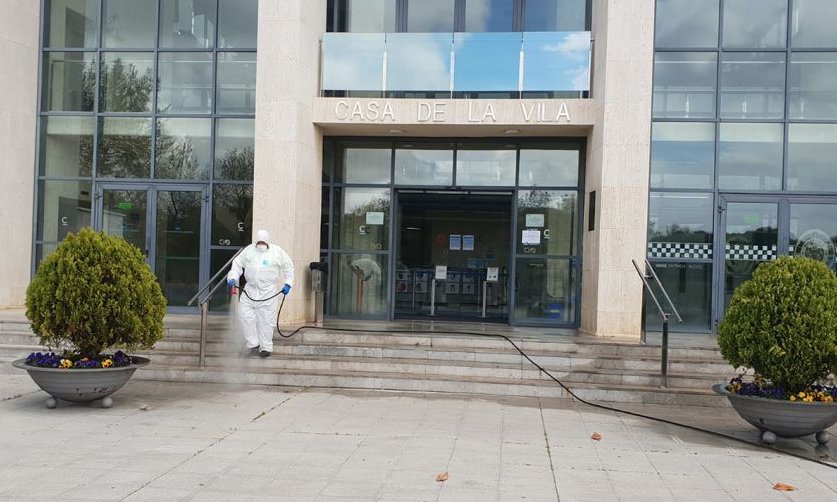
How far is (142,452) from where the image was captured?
618 centimetres

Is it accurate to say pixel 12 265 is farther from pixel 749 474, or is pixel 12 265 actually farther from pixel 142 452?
pixel 749 474

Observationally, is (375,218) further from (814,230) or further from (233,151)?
(814,230)

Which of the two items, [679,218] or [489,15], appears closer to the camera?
[679,218]

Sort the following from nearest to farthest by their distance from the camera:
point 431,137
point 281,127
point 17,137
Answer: point 281,127 < point 17,137 < point 431,137

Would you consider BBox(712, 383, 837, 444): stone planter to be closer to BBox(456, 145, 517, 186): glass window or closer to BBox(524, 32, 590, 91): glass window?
BBox(524, 32, 590, 91): glass window

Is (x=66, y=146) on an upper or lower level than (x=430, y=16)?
lower

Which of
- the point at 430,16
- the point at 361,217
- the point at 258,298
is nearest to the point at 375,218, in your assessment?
the point at 361,217

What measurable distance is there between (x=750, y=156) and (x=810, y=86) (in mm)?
1528

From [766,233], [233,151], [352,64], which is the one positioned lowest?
[766,233]

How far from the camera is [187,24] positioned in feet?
45.2

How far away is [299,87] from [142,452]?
739cm

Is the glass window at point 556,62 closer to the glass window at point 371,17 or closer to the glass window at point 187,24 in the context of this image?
the glass window at point 371,17

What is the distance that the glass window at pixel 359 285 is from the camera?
541 inches

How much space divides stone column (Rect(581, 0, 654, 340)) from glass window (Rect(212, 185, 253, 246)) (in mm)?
6293
